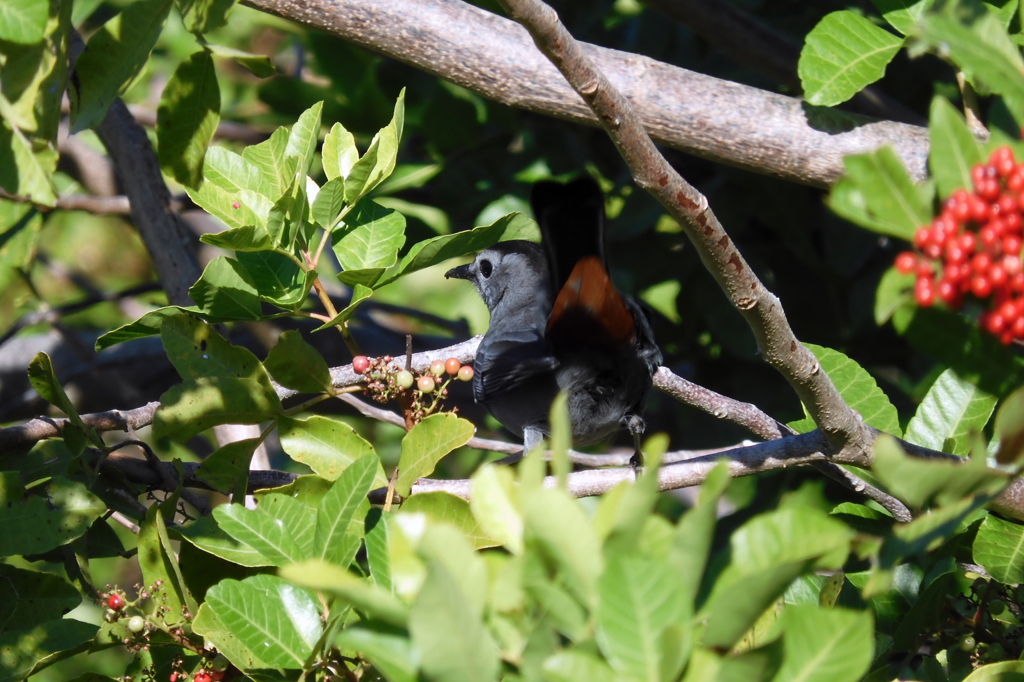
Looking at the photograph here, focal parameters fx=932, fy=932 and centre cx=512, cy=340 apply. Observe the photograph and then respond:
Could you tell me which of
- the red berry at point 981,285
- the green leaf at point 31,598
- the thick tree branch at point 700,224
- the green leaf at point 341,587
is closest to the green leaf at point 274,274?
the green leaf at point 31,598

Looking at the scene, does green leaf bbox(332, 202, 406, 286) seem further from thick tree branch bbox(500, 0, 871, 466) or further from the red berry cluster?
the red berry cluster

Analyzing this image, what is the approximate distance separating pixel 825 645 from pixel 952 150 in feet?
1.82

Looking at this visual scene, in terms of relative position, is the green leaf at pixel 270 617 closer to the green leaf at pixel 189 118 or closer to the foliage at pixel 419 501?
the foliage at pixel 419 501

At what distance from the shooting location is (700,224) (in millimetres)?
1432

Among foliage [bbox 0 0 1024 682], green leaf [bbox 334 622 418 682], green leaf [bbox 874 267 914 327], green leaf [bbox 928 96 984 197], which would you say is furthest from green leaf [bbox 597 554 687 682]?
green leaf [bbox 928 96 984 197]

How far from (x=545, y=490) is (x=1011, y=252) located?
56 cm

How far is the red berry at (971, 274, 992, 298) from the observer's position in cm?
100

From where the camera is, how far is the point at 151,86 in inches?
229

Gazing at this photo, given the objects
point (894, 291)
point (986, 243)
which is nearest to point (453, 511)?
point (894, 291)

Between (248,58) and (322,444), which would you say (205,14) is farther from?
(322,444)

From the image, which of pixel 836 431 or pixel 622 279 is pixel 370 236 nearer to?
pixel 836 431

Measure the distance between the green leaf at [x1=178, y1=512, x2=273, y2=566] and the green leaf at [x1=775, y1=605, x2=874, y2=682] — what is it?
0.85 metres

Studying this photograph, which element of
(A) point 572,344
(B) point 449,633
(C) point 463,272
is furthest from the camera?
(C) point 463,272

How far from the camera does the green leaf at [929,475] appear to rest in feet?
3.08
